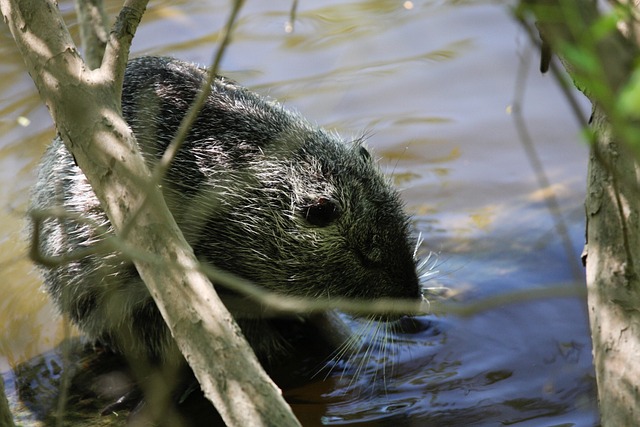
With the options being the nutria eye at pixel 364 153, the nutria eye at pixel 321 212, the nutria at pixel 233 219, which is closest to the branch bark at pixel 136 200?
the nutria at pixel 233 219

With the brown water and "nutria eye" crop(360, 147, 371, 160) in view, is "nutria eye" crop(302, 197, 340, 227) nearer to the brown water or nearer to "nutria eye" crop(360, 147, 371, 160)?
"nutria eye" crop(360, 147, 371, 160)

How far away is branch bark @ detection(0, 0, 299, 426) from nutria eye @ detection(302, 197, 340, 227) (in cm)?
143

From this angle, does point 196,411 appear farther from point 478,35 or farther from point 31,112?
point 478,35

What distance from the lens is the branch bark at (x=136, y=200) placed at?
2467mm

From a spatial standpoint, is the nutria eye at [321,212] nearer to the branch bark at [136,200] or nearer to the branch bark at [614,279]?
the branch bark at [136,200]

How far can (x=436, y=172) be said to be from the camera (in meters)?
6.14

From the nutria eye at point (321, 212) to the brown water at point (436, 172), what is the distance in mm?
805

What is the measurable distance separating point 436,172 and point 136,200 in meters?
3.66

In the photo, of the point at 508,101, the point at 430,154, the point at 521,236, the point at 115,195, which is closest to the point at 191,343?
the point at 115,195

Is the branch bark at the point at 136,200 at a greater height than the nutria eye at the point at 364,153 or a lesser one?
greater

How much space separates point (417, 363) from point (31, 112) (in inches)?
171

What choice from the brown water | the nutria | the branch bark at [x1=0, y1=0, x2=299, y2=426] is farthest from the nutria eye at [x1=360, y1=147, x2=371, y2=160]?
the branch bark at [x1=0, y1=0, x2=299, y2=426]

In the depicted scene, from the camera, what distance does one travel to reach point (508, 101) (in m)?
6.73

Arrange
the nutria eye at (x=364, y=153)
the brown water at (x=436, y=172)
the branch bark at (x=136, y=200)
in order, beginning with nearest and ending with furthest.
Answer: the branch bark at (x=136, y=200)
the brown water at (x=436, y=172)
the nutria eye at (x=364, y=153)
